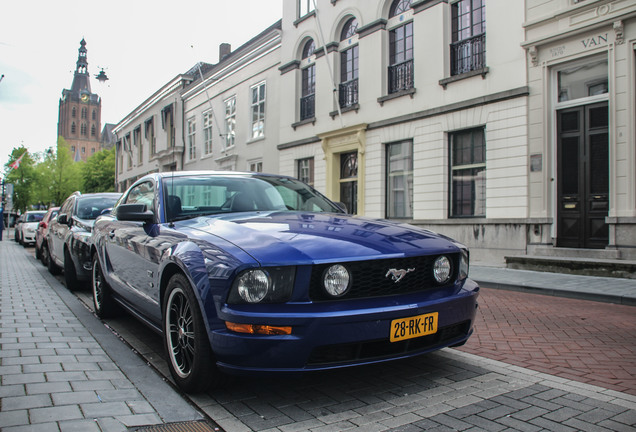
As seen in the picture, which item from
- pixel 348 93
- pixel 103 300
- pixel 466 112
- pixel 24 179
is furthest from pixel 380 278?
pixel 24 179

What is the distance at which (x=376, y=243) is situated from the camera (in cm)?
322

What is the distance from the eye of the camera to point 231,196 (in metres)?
4.39

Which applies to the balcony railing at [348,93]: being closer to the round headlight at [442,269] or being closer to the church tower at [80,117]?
the round headlight at [442,269]

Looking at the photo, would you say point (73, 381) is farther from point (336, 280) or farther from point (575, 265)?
point (575, 265)

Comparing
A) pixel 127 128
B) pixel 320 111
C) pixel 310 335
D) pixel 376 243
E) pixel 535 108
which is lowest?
pixel 310 335

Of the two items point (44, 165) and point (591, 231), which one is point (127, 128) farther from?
point (591, 231)

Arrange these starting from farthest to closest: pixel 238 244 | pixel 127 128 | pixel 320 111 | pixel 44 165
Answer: pixel 44 165 → pixel 127 128 → pixel 320 111 → pixel 238 244

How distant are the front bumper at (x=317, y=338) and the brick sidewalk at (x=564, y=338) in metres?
1.64

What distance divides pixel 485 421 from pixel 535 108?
420 inches

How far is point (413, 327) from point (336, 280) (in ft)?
1.88

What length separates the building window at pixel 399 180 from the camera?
51.2 feet

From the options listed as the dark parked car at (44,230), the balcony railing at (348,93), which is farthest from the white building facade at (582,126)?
the dark parked car at (44,230)

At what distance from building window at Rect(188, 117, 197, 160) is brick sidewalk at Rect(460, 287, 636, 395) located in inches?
1015

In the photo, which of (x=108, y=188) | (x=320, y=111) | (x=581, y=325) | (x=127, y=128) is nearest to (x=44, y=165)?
(x=108, y=188)
